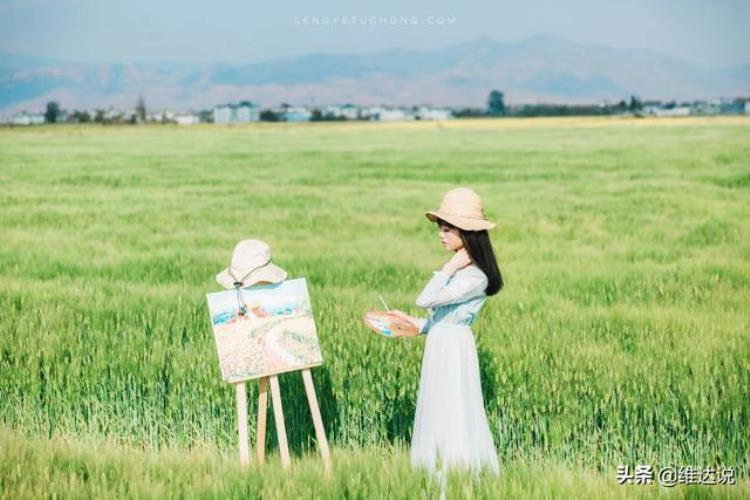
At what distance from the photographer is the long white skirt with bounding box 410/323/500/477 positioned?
394cm

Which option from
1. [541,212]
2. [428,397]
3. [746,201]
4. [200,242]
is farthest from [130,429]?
[746,201]

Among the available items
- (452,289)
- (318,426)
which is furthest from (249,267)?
(452,289)

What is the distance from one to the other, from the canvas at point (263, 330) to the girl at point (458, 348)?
1.92 ft

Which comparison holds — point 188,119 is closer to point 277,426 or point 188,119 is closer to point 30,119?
point 30,119

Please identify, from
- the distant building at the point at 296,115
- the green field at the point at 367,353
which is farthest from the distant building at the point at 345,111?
the green field at the point at 367,353

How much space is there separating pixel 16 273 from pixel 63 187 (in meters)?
9.71

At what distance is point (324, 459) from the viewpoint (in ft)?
13.4

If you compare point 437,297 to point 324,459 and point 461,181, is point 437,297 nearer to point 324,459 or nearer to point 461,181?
point 324,459

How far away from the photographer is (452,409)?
3957mm

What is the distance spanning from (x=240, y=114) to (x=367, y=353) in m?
72.9

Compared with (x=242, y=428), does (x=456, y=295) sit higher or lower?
higher

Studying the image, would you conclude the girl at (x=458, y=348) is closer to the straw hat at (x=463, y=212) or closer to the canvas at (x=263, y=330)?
the straw hat at (x=463, y=212)

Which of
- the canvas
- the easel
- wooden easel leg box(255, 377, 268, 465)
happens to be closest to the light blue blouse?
the canvas

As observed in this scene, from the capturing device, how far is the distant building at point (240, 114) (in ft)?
245
